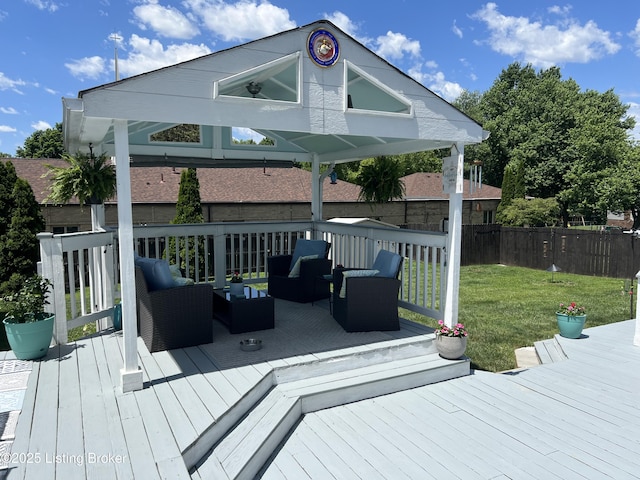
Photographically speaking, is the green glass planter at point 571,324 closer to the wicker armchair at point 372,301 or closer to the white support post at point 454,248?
the white support post at point 454,248

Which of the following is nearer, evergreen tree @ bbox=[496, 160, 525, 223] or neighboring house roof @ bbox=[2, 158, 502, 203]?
neighboring house roof @ bbox=[2, 158, 502, 203]

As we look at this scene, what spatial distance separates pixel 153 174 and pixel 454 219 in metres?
14.7

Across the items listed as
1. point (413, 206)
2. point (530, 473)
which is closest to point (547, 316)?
point (530, 473)

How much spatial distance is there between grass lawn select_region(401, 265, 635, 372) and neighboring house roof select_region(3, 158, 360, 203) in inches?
289

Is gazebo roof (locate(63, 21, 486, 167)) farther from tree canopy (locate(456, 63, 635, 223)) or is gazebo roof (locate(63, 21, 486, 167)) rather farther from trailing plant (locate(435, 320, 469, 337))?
tree canopy (locate(456, 63, 635, 223))

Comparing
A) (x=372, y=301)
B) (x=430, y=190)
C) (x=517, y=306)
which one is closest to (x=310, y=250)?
(x=372, y=301)

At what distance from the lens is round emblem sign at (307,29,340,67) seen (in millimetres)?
4035

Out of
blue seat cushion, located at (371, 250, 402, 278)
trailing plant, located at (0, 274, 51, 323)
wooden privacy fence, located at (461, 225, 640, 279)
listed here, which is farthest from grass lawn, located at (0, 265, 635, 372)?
trailing plant, located at (0, 274, 51, 323)

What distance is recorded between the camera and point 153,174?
17.0 metres

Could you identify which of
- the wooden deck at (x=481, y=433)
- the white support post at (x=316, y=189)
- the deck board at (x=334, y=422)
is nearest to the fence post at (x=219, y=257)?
the white support post at (x=316, y=189)

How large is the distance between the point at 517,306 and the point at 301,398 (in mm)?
7250

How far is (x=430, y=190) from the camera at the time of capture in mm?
21625

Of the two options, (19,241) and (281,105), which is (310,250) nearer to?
(281,105)

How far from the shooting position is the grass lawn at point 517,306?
6.66 metres
